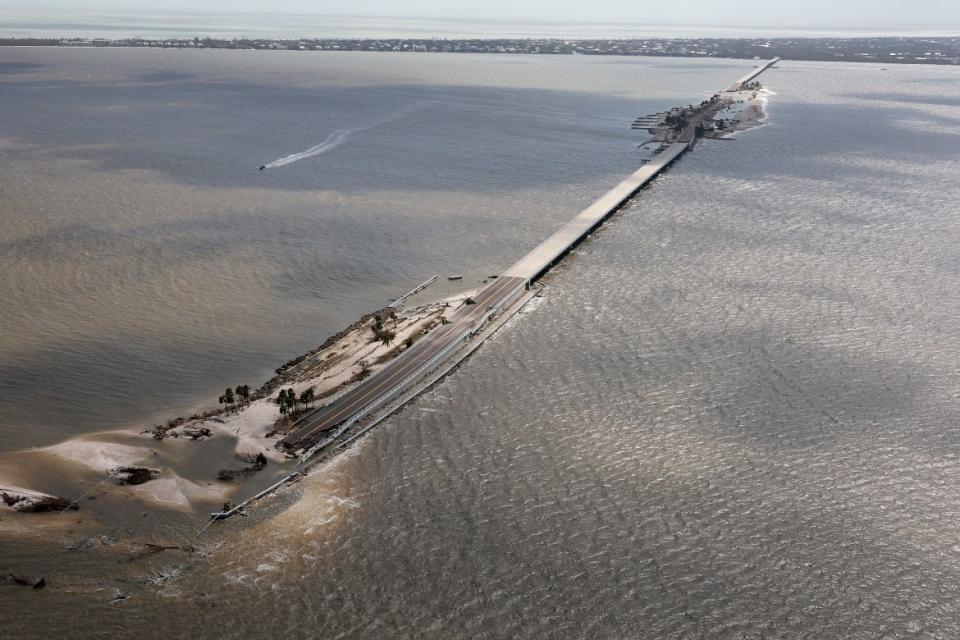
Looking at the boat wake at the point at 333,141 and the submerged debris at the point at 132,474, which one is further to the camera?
the boat wake at the point at 333,141

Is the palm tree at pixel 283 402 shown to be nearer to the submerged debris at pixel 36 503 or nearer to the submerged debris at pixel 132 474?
the submerged debris at pixel 132 474

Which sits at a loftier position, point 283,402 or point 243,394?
point 243,394

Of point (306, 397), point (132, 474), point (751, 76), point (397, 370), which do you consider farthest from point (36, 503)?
point (751, 76)

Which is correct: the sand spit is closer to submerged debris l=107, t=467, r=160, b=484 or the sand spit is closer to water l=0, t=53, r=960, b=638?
submerged debris l=107, t=467, r=160, b=484

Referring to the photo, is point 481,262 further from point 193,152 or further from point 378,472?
point 193,152

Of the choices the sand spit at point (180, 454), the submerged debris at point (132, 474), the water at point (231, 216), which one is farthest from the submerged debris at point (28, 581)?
the water at point (231, 216)

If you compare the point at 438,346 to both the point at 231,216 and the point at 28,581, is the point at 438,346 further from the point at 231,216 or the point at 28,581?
the point at 231,216
